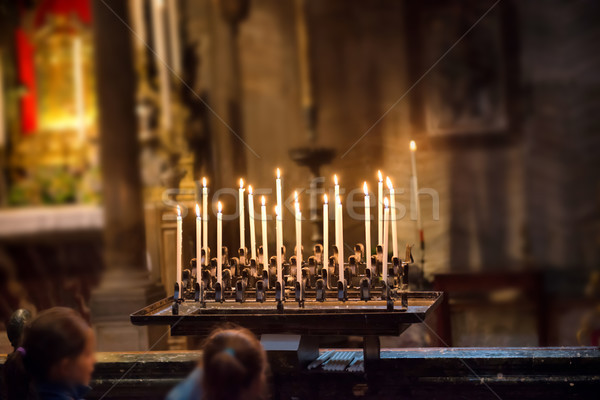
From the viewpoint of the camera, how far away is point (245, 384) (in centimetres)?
188

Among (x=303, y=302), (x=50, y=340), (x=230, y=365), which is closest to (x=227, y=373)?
(x=230, y=365)

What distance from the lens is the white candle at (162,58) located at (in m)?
5.02

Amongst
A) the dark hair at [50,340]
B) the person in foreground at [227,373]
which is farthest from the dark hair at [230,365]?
the dark hair at [50,340]

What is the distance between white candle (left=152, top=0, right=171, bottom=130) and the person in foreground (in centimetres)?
327

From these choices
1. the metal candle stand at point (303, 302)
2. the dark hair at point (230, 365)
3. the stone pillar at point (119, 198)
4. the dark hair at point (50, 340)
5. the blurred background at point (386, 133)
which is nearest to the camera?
the dark hair at point (230, 365)

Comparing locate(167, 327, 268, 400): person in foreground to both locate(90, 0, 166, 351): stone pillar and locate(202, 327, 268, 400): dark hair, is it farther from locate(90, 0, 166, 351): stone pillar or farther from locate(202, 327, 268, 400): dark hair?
locate(90, 0, 166, 351): stone pillar

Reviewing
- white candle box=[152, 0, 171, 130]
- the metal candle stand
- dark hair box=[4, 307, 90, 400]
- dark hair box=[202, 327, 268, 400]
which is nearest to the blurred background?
white candle box=[152, 0, 171, 130]

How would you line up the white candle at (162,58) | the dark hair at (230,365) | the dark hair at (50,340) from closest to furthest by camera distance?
the dark hair at (230,365) < the dark hair at (50,340) < the white candle at (162,58)

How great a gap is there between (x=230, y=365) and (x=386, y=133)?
9.93 ft

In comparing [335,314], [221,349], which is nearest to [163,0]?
[335,314]

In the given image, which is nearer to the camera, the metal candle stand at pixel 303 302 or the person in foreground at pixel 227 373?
the person in foreground at pixel 227 373

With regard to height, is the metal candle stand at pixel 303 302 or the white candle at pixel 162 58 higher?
the white candle at pixel 162 58

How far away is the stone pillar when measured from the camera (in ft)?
14.7

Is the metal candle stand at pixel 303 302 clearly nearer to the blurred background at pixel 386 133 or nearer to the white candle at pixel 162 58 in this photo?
the blurred background at pixel 386 133
